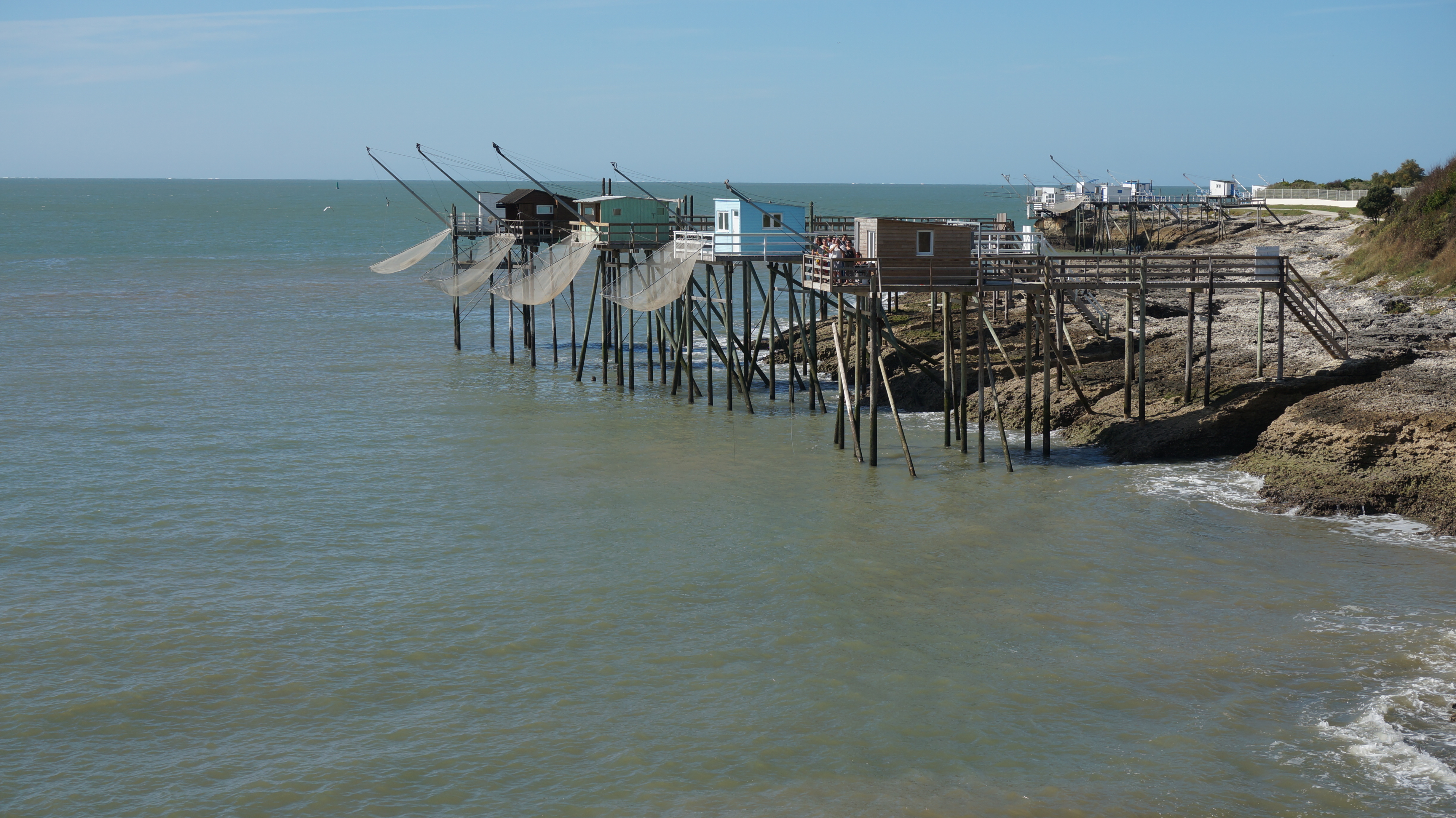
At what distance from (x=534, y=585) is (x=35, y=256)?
265ft

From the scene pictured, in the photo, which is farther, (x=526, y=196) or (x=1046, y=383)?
(x=526, y=196)

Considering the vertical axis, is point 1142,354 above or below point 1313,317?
below

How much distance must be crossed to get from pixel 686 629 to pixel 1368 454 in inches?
506

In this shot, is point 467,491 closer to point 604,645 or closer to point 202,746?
point 604,645

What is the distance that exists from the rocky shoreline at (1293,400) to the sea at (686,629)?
0.83 meters

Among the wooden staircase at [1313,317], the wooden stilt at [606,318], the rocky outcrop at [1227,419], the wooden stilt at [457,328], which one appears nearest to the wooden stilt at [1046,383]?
the rocky outcrop at [1227,419]

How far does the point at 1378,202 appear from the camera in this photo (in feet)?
160

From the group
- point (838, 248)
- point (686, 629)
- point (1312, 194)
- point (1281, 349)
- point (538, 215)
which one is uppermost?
point (1312, 194)

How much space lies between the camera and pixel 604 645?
1573 centimetres

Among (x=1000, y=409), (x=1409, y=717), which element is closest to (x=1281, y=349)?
(x=1000, y=409)

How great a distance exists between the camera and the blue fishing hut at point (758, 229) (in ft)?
97.6

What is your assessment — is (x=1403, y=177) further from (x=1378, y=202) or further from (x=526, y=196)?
(x=526, y=196)

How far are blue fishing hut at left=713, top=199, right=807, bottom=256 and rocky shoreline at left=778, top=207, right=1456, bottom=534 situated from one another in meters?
4.10

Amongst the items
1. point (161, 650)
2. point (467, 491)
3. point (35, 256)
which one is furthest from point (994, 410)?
point (35, 256)
